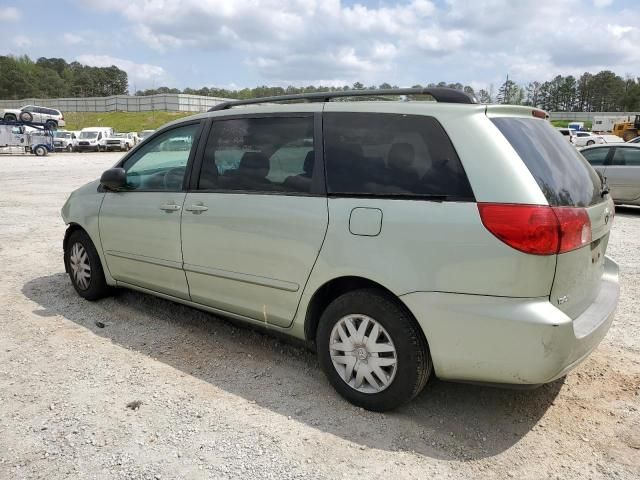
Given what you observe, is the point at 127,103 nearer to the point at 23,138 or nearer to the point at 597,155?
the point at 23,138

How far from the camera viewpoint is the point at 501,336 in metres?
2.62

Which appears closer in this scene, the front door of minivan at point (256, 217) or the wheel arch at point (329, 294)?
→ the wheel arch at point (329, 294)

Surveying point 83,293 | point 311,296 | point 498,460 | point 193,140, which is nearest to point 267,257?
point 311,296

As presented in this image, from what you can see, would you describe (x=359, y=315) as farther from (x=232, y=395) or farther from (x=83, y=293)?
(x=83, y=293)

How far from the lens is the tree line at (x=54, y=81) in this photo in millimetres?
105062

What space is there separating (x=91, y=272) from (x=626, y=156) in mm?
11224

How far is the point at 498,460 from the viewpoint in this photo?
2713 mm

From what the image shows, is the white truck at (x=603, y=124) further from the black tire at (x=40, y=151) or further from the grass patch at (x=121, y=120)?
the black tire at (x=40, y=151)

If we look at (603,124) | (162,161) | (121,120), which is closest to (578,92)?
(603,124)

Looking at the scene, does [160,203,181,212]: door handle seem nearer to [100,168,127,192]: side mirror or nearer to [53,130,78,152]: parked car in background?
[100,168,127,192]: side mirror

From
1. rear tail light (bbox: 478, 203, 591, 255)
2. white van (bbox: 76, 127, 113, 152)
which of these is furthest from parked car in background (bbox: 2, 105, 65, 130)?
rear tail light (bbox: 478, 203, 591, 255)

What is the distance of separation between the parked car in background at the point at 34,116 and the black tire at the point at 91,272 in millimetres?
41471

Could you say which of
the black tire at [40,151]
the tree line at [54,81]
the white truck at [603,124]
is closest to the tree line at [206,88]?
the tree line at [54,81]

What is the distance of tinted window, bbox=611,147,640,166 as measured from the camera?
11.4 meters
